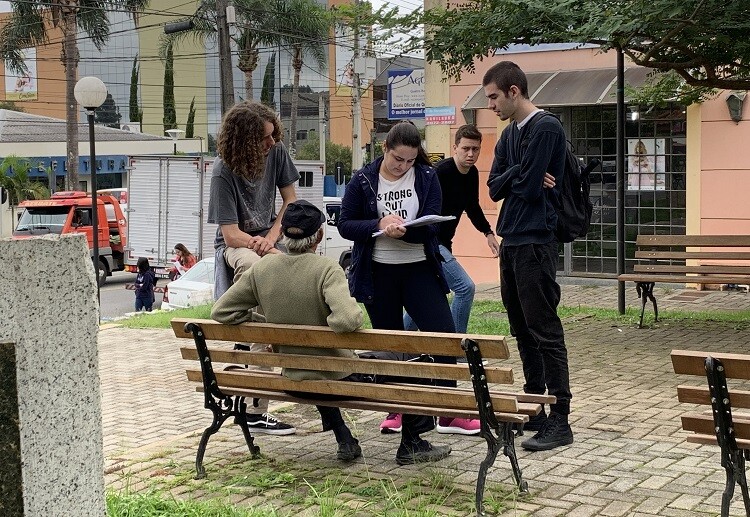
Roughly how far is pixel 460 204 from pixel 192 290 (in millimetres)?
11420

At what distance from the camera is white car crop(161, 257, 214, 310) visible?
17.8 metres

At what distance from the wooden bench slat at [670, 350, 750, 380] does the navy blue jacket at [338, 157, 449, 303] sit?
1915 mm

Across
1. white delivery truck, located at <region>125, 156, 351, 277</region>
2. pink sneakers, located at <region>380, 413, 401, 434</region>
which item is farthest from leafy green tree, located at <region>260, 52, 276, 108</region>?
pink sneakers, located at <region>380, 413, 401, 434</region>

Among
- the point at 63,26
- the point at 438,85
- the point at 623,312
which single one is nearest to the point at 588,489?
the point at 623,312

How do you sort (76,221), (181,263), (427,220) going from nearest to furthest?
(427,220), (181,263), (76,221)

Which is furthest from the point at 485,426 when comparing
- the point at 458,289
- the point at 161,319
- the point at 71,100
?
the point at 71,100

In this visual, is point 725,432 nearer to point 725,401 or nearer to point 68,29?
point 725,401

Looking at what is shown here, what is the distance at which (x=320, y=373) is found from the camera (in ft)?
18.4

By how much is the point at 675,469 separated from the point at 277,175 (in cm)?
293

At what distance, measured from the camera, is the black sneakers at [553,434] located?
605cm

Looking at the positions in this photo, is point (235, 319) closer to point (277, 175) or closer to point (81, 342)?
point (277, 175)

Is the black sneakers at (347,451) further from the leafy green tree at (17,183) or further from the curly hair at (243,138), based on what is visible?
the leafy green tree at (17,183)

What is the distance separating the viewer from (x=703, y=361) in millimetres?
4355

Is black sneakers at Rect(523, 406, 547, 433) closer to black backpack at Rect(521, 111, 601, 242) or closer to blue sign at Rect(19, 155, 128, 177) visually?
black backpack at Rect(521, 111, 601, 242)
